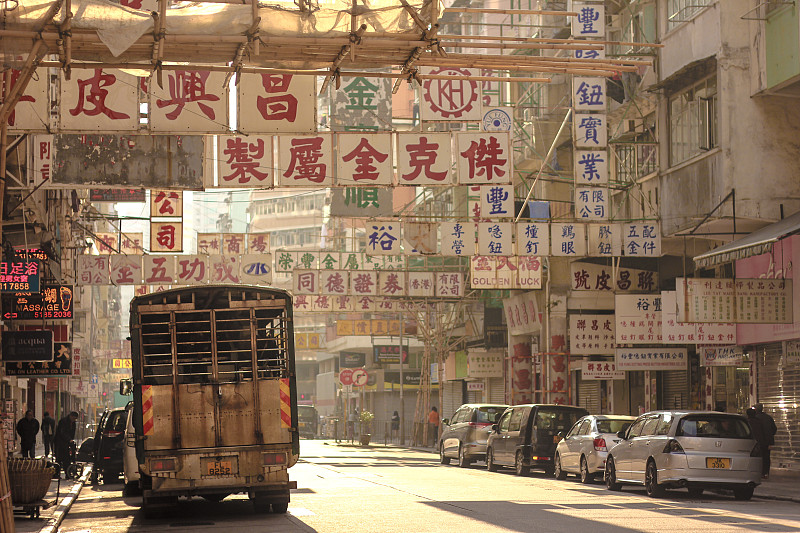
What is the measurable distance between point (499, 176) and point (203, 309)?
8537 millimetres

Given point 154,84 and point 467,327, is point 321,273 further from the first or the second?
point 154,84

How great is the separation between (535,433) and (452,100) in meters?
9.62

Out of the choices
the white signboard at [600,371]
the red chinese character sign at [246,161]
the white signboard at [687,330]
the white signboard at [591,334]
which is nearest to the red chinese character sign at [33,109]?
the red chinese character sign at [246,161]

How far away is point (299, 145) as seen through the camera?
22.5 m

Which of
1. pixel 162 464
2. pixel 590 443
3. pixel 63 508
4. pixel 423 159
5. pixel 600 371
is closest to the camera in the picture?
pixel 162 464

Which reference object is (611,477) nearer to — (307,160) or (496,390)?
(307,160)

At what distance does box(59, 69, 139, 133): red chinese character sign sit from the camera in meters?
17.2

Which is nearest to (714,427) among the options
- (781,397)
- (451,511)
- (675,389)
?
(451,511)

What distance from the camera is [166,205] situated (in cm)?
3253

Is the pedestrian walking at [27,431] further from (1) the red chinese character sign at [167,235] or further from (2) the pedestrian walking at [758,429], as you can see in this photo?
(2) the pedestrian walking at [758,429]

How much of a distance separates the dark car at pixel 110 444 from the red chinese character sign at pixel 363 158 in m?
8.56

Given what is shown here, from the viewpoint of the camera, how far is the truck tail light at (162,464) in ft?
54.3

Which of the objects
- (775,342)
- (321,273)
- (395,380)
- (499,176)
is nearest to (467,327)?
(321,273)

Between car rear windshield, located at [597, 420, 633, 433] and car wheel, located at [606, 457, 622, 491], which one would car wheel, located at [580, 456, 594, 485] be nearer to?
car rear windshield, located at [597, 420, 633, 433]
